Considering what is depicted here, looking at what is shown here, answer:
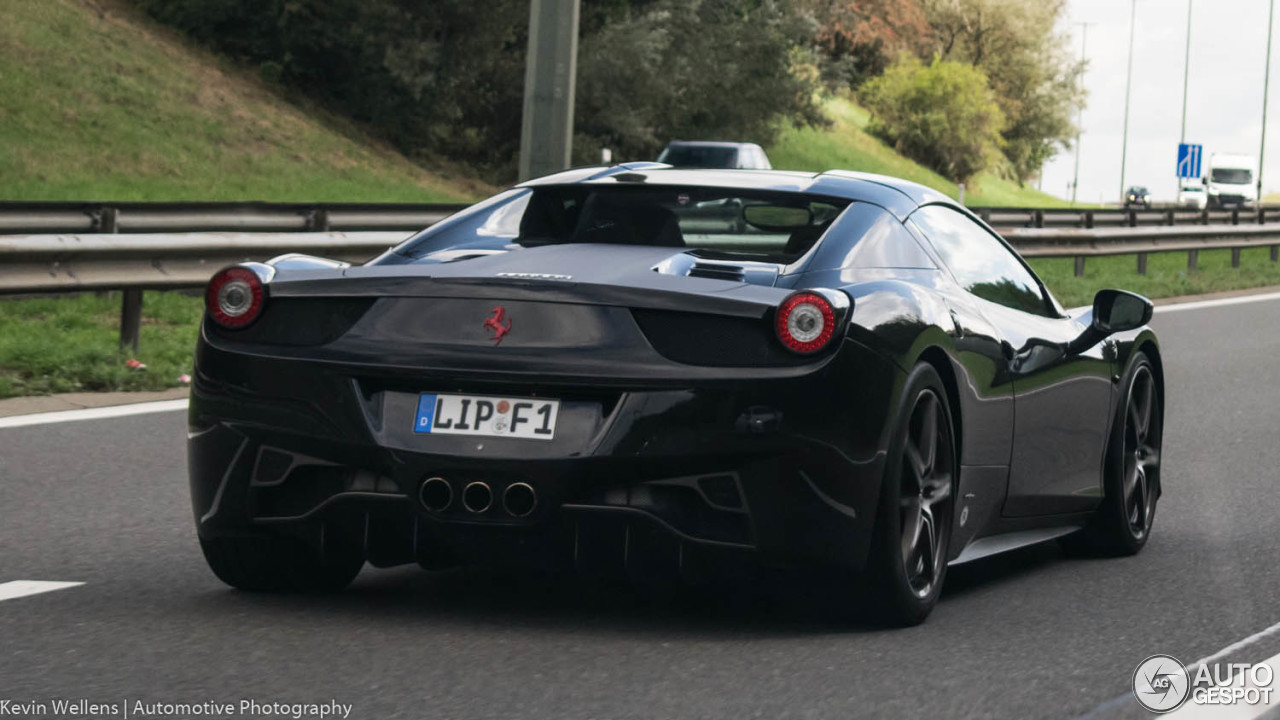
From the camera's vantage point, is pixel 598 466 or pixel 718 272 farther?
pixel 718 272

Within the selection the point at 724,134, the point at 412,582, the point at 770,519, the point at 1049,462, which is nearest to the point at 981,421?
the point at 1049,462

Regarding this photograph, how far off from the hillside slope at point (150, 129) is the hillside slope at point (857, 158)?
20.0m

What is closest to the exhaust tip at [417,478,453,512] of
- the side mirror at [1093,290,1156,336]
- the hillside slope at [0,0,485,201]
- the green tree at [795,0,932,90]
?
the side mirror at [1093,290,1156,336]

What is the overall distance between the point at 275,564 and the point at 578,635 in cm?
93

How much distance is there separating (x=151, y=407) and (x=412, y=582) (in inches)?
184

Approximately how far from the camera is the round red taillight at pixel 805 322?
5.06 meters

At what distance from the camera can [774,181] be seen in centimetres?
612

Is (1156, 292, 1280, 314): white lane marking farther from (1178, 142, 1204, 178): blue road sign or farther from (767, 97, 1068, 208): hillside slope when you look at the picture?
(1178, 142, 1204, 178): blue road sign

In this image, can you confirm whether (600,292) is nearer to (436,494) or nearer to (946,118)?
(436,494)

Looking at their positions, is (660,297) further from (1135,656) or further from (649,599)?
(1135,656)

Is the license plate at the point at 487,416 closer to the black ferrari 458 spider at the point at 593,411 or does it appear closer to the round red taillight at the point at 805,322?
the black ferrari 458 spider at the point at 593,411

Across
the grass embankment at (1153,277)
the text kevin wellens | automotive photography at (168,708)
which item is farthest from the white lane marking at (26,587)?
the grass embankment at (1153,277)

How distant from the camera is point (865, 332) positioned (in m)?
5.24

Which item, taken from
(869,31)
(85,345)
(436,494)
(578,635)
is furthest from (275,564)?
(869,31)
